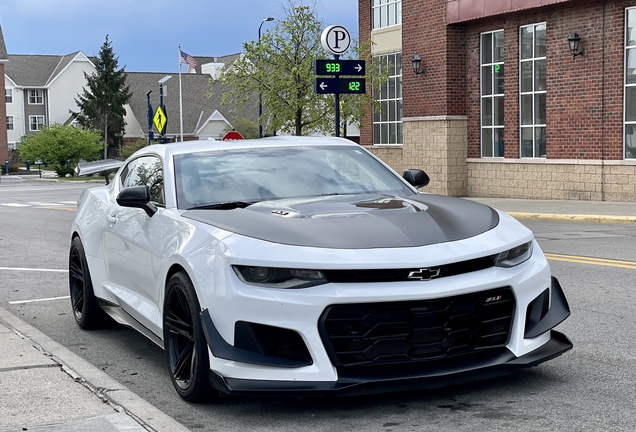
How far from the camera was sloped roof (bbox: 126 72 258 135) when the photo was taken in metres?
81.8

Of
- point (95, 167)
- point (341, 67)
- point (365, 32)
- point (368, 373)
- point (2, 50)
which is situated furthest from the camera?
point (2, 50)

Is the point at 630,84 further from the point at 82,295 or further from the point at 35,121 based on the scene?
the point at 35,121

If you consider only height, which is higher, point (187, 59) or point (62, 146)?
point (187, 59)

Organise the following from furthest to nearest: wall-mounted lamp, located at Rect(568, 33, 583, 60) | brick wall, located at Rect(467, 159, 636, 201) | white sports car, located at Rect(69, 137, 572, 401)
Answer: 1. wall-mounted lamp, located at Rect(568, 33, 583, 60)
2. brick wall, located at Rect(467, 159, 636, 201)
3. white sports car, located at Rect(69, 137, 572, 401)

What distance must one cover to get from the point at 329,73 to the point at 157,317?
15.7 meters

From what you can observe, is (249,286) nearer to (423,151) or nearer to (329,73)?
(329,73)

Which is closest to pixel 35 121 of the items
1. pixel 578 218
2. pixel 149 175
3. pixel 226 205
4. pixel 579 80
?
pixel 579 80

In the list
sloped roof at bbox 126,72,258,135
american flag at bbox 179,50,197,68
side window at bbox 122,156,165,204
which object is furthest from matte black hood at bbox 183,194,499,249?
sloped roof at bbox 126,72,258,135

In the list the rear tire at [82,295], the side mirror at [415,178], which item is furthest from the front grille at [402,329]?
the rear tire at [82,295]

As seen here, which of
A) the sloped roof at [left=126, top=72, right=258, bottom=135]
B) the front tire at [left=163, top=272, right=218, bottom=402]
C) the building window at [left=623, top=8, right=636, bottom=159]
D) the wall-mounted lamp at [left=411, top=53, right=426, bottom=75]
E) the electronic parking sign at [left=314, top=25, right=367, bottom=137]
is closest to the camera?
the front tire at [left=163, top=272, right=218, bottom=402]

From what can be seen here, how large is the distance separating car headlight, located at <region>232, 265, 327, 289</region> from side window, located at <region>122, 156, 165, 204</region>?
5.01ft

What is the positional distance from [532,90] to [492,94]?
1642 mm

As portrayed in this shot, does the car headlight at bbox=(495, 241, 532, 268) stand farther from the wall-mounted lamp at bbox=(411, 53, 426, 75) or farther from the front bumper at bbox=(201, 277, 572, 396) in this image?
the wall-mounted lamp at bbox=(411, 53, 426, 75)

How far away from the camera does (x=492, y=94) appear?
82.5 ft
